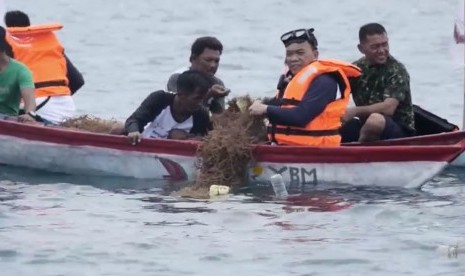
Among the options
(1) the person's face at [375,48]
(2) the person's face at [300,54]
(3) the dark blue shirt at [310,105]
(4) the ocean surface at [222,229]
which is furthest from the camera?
(1) the person's face at [375,48]

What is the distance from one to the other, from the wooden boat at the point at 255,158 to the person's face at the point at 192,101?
1.22 feet

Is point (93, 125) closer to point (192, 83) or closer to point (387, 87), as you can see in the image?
point (192, 83)

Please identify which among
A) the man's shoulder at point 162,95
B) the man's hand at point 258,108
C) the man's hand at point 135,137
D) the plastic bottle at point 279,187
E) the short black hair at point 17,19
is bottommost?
the plastic bottle at point 279,187

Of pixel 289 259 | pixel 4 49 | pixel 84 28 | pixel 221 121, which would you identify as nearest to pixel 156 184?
A: pixel 221 121

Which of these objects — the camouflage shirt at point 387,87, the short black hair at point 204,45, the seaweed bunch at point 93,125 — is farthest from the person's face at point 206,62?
the camouflage shirt at point 387,87

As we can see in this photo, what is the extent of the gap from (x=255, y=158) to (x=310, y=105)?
746 millimetres

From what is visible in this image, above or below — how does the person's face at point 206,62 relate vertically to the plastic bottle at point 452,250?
above

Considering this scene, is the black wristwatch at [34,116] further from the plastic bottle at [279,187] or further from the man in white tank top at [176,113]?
the plastic bottle at [279,187]

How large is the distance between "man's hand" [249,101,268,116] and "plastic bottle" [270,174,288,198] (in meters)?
0.57

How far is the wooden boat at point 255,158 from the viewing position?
14.9 metres

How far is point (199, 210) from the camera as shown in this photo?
14.5 metres

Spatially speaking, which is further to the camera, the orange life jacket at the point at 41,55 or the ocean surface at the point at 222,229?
the orange life jacket at the point at 41,55

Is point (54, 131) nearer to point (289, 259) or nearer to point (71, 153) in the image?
point (71, 153)

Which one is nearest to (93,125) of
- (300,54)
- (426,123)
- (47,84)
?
(47,84)
